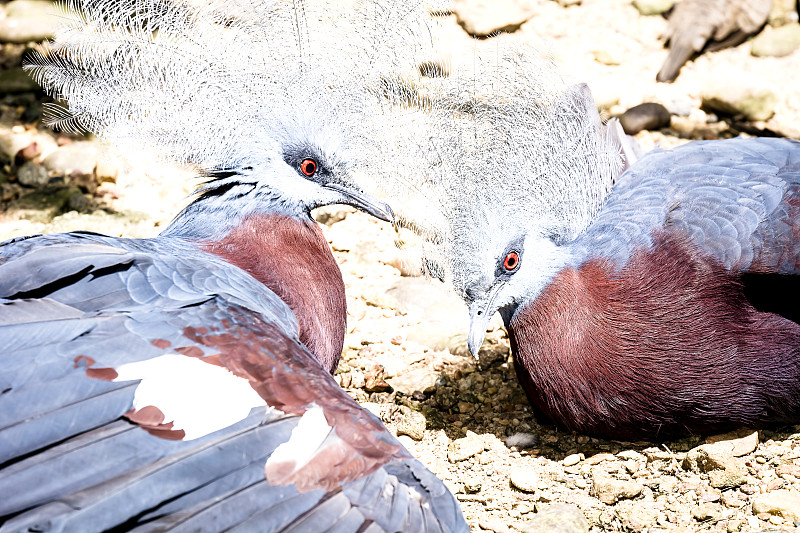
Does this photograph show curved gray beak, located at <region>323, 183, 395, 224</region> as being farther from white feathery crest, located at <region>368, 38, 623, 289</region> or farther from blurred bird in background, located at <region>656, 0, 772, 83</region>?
blurred bird in background, located at <region>656, 0, 772, 83</region>

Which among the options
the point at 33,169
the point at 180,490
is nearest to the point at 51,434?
the point at 180,490

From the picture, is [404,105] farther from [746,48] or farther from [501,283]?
[746,48]

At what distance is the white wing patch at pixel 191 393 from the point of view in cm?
197

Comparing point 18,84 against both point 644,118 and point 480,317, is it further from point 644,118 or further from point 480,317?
point 480,317

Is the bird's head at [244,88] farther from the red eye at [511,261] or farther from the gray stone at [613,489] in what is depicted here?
the gray stone at [613,489]

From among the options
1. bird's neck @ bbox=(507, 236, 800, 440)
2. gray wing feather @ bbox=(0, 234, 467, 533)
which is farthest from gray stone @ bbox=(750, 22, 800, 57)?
gray wing feather @ bbox=(0, 234, 467, 533)

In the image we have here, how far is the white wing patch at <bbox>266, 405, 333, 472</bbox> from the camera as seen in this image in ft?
6.45

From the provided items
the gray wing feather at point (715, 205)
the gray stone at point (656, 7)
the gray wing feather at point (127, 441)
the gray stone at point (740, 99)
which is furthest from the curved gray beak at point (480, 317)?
the gray stone at point (656, 7)

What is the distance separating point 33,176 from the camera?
16.5 ft

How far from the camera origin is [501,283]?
2891 millimetres

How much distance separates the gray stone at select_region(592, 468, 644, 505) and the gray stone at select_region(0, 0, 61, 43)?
194 inches

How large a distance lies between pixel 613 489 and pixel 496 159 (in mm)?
1158

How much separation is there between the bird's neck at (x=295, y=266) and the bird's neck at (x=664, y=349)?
0.69 metres

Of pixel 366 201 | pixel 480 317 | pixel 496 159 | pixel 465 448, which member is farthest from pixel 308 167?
pixel 465 448
